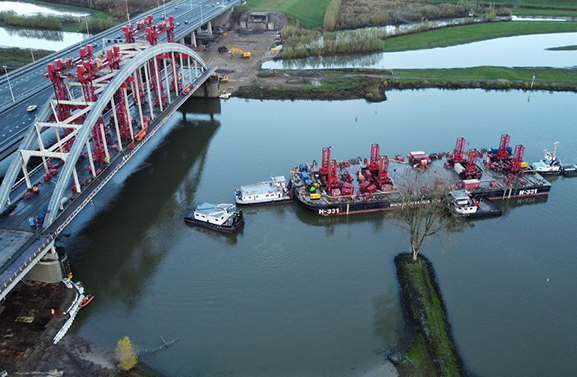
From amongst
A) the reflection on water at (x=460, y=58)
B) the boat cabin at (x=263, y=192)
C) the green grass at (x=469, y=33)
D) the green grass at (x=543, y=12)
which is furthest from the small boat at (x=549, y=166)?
the green grass at (x=543, y=12)

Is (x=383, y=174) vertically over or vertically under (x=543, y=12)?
under

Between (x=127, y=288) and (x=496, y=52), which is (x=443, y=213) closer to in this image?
(x=127, y=288)

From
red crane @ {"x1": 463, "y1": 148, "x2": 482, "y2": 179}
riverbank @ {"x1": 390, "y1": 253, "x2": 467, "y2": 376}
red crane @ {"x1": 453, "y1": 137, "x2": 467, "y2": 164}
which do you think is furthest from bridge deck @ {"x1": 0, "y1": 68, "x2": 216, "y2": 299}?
red crane @ {"x1": 463, "y1": 148, "x2": 482, "y2": 179}

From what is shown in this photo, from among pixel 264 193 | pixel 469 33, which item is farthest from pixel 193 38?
pixel 469 33

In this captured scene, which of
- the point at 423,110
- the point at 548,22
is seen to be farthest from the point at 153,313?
the point at 548,22

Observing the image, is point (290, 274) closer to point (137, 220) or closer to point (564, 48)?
point (137, 220)
